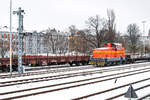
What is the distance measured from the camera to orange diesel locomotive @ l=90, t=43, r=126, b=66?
25522mm

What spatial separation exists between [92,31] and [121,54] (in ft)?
67.4

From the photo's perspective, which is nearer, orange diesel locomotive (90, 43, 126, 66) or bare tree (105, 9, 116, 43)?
orange diesel locomotive (90, 43, 126, 66)

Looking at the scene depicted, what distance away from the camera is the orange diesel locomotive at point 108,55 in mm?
25522

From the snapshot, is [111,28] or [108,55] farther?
[111,28]

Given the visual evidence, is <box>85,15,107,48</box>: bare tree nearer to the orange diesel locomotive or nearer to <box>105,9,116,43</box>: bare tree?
<box>105,9,116,43</box>: bare tree

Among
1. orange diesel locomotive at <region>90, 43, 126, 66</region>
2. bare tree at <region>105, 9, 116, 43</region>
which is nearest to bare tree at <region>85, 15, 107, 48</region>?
bare tree at <region>105, 9, 116, 43</region>

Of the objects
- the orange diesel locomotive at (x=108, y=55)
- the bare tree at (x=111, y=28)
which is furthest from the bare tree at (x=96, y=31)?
the orange diesel locomotive at (x=108, y=55)

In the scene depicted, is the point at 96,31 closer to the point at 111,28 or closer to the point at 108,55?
the point at 111,28

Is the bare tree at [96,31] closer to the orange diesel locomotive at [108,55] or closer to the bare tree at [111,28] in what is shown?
the bare tree at [111,28]

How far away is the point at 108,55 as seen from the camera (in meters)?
25.6

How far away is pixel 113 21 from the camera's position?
44375 millimetres

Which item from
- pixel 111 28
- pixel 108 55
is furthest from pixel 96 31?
pixel 108 55

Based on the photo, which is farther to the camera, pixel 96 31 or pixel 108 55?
pixel 96 31

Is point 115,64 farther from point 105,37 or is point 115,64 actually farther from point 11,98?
point 11,98
